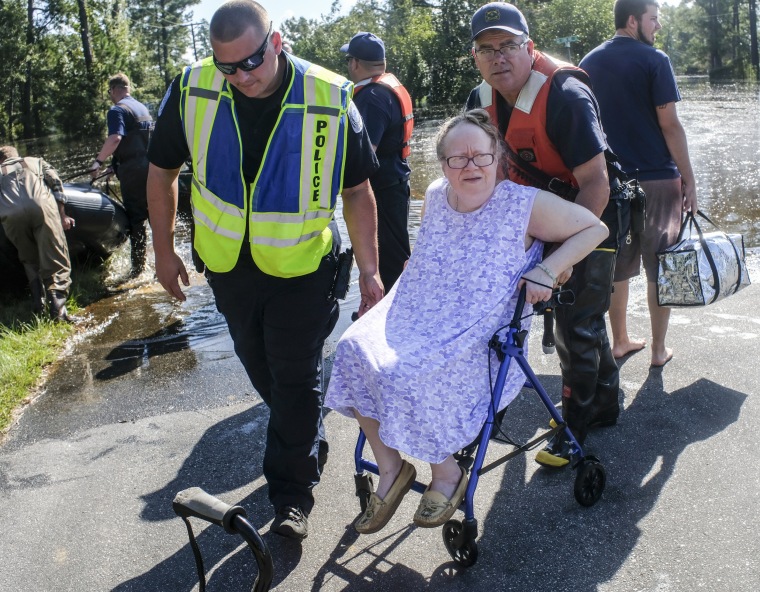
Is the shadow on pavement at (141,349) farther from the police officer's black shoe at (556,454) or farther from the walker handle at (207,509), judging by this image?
the walker handle at (207,509)

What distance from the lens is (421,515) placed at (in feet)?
10.2

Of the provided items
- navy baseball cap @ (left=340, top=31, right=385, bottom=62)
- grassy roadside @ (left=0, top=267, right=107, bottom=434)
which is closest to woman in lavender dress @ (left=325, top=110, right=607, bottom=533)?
navy baseball cap @ (left=340, top=31, right=385, bottom=62)

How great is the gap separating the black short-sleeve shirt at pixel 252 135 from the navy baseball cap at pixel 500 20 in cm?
77

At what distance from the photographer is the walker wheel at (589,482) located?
3.56 meters

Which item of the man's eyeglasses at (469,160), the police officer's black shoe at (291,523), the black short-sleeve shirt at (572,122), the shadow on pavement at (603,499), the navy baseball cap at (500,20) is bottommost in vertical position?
the shadow on pavement at (603,499)

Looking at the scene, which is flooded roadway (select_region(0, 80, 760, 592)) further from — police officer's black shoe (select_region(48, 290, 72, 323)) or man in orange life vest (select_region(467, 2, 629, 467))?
police officer's black shoe (select_region(48, 290, 72, 323))

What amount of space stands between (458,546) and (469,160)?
150 cm

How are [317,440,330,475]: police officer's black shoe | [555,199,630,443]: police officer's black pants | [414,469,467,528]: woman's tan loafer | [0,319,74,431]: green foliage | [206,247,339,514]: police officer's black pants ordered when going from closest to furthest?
[414,469,467,528]: woman's tan loafer
[206,247,339,514]: police officer's black pants
[555,199,630,443]: police officer's black pants
[317,440,330,475]: police officer's black shoe
[0,319,74,431]: green foliage

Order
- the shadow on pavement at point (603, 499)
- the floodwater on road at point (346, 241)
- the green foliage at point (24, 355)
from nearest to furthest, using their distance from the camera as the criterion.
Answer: the shadow on pavement at point (603, 499), the green foliage at point (24, 355), the floodwater on road at point (346, 241)

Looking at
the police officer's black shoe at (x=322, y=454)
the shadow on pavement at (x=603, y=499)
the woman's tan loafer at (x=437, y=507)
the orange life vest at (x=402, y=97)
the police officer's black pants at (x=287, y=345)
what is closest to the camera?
the woman's tan loafer at (x=437, y=507)

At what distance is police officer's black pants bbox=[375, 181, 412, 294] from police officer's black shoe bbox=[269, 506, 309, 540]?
2.43m

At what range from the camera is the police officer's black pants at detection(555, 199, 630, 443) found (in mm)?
3938

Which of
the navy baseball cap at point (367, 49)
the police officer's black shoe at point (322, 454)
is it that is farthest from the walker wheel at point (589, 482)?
the navy baseball cap at point (367, 49)

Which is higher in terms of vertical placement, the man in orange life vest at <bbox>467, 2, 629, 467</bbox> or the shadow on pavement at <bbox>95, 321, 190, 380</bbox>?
the man in orange life vest at <bbox>467, 2, 629, 467</bbox>
